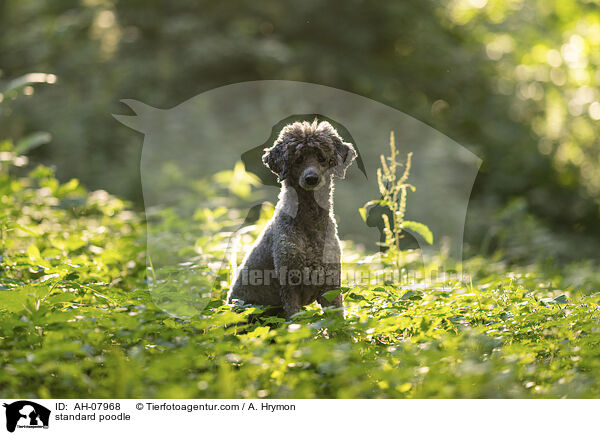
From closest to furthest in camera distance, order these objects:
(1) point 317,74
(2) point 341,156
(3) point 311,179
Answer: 1. (3) point 311,179
2. (2) point 341,156
3. (1) point 317,74

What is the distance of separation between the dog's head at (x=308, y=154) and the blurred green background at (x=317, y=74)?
669cm

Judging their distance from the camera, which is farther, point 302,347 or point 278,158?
point 278,158

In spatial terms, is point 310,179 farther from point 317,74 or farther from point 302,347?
point 317,74

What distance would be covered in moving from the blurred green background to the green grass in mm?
6677

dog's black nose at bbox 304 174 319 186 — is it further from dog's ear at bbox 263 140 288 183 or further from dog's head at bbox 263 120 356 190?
dog's ear at bbox 263 140 288 183

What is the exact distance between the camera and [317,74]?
35.4ft

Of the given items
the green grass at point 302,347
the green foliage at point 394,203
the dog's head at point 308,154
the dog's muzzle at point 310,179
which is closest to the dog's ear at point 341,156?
the dog's head at point 308,154

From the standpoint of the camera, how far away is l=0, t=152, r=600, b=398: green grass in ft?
9.05

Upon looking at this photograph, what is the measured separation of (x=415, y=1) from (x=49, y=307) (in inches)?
395

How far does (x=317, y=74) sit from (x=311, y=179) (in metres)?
7.56

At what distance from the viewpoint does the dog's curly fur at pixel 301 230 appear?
3.79 metres
